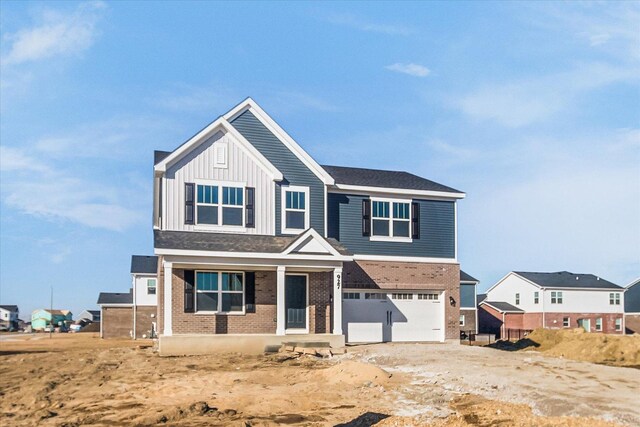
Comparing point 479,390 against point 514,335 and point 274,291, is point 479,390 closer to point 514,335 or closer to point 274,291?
point 274,291

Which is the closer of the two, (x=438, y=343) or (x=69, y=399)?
(x=69, y=399)

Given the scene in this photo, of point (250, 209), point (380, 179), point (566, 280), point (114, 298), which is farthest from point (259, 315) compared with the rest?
point (566, 280)

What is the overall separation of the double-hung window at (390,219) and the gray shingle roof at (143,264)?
2640cm

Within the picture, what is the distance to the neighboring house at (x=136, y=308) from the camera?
50.1m

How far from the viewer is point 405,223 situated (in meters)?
29.2

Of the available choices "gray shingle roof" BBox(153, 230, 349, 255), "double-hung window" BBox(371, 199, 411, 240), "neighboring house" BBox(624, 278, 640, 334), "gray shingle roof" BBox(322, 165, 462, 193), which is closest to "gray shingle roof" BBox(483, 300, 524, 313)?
"neighboring house" BBox(624, 278, 640, 334)

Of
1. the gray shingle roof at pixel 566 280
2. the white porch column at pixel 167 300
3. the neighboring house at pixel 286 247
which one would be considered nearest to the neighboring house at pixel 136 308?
the neighboring house at pixel 286 247

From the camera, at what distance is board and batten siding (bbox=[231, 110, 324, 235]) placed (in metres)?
27.6

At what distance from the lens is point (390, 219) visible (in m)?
29.1

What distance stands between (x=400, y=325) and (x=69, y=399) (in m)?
16.7

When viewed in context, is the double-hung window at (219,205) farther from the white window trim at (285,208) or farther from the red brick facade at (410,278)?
the red brick facade at (410,278)

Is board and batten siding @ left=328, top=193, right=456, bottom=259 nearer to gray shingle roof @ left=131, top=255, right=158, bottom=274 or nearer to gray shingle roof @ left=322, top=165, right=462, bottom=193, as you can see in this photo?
gray shingle roof @ left=322, top=165, right=462, bottom=193

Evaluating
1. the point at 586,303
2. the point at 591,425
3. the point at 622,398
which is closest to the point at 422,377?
the point at 622,398

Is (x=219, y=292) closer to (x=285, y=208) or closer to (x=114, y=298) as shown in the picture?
(x=285, y=208)
